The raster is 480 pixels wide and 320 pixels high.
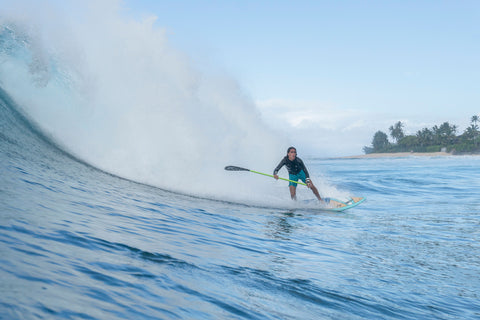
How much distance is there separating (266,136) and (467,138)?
381ft

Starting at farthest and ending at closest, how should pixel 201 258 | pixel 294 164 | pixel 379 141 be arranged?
pixel 379 141 → pixel 294 164 → pixel 201 258

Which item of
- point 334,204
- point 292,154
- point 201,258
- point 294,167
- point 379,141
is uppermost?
point 379,141

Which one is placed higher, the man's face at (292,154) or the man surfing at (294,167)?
the man's face at (292,154)

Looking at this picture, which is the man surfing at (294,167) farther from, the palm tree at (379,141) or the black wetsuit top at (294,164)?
the palm tree at (379,141)

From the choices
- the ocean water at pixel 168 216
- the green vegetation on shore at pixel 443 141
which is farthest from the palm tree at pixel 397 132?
the ocean water at pixel 168 216

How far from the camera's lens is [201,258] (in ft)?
13.7

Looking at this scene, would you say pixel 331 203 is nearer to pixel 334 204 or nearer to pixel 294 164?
pixel 334 204

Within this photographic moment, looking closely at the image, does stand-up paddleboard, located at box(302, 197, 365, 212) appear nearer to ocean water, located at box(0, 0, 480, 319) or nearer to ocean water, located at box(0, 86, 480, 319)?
ocean water, located at box(0, 0, 480, 319)

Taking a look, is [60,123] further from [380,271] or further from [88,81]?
[380,271]

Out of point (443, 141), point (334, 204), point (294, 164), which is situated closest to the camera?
point (294, 164)

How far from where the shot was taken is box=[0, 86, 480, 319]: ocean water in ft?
8.73

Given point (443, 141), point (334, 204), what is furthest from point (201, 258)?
point (443, 141)

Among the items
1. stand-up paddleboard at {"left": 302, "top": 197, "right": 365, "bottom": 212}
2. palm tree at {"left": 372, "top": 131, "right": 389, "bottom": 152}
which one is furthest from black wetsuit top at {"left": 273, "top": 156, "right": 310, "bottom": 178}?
palm tree at {"left": 372, "top": 131, "right": 389, "bottom": 152}

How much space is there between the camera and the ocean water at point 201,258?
2660 millimetres
